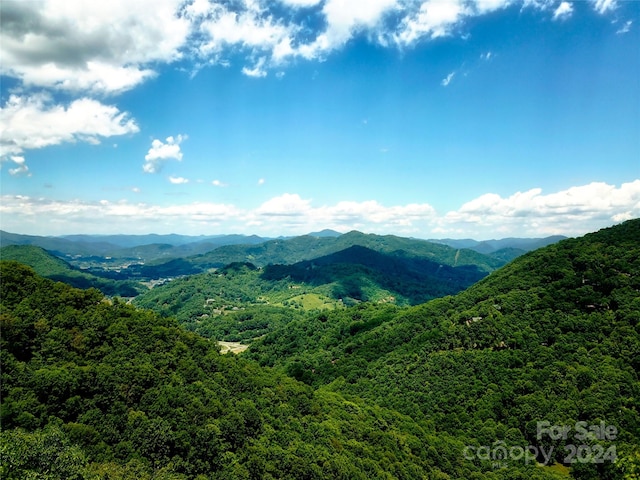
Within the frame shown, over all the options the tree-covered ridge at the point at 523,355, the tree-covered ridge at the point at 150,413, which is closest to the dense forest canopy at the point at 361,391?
the tree-covered ridge at the point at 150,413

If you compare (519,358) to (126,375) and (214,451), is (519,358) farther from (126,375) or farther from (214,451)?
(126,375)

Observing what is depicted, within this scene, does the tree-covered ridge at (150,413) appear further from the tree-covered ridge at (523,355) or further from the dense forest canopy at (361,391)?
the tree-covered ridge at (523,355)

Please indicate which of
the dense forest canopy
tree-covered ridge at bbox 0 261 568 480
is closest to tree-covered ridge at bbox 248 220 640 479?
the dense forest canopy

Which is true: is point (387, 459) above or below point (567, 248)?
below

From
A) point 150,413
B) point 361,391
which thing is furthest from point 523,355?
point 150,413

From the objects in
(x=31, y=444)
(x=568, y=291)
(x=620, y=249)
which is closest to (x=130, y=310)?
(x=31, y=444)
